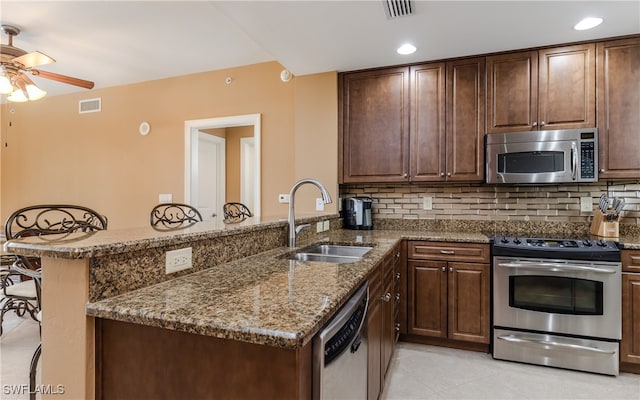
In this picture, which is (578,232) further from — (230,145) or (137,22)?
(230,145)

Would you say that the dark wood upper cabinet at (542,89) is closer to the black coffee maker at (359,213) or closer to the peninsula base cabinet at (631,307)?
the peninsula base cabinet at (631,307)

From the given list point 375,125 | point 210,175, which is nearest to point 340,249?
point 375,125

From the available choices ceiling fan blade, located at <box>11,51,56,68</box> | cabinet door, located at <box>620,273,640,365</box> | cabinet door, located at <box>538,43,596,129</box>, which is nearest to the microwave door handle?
cabinet door, located at <box>538,43,596,129</box>

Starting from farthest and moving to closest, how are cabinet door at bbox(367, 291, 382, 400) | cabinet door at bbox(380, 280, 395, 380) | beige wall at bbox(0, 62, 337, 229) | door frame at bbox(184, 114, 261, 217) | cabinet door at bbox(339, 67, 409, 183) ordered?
door frame at bbox(184, 114, 261, 217)
beige wall at bbox(0, 62, 337, 229)
cabinet door at bbox(339, 67, 409, 183)
cabinet door at bbox(380, 280, 395, 380)
cabinet door at bbox(367, 291, 382, 400)

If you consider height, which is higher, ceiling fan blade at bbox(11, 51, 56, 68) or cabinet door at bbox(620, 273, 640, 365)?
ceiling fan blade at bbox(11, 51, 56, 68)

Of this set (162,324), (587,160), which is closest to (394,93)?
(587,160)

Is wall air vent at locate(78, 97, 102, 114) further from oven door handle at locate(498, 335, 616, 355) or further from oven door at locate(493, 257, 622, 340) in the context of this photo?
oven door handle at locate(498, 335, 616, 355)

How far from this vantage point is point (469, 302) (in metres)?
2.59

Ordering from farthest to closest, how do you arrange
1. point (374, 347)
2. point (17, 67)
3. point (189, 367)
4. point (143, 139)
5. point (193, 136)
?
point (143, 139) → point (193, 136) → point (17, 67) → point (374, 347) → point (189, 367)

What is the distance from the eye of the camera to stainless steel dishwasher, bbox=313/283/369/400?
0.90 metres

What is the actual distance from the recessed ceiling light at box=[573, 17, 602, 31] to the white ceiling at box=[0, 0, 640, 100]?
1.6 inches

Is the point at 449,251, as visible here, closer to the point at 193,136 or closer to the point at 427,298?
the point at 427,298

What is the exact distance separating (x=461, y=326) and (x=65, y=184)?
5398 millimetres

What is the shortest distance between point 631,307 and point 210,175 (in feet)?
15.5
